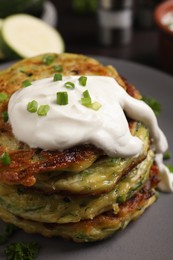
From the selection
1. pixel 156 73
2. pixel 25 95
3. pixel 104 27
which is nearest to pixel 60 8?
pixel 104 27

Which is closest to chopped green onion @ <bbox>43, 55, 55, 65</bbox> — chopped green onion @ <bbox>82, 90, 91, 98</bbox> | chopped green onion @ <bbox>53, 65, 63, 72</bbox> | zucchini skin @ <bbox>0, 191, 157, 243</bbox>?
chopped green onion @ <bbox>53, 65, 63, 72</bbox>

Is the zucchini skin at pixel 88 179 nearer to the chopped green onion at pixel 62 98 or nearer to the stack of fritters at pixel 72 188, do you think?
the stack of fritters at pixel 72 188

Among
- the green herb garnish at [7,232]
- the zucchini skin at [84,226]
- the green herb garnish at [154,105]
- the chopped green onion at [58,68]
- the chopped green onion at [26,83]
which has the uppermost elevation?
the chopped green onion at [26,83]

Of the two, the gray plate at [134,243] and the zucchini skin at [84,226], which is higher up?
the zucchini skin at [84,226]

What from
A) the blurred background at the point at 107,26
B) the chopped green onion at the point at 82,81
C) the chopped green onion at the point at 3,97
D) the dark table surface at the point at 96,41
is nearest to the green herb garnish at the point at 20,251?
the chopped green onion at the point at 3,97

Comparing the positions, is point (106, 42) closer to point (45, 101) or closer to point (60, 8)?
point (60, 8)

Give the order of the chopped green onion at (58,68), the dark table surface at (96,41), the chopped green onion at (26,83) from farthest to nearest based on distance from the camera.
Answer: the dark table surface at (96,41) → the chopped green onion at (58,68) → the chopped green onion at (26,83)
